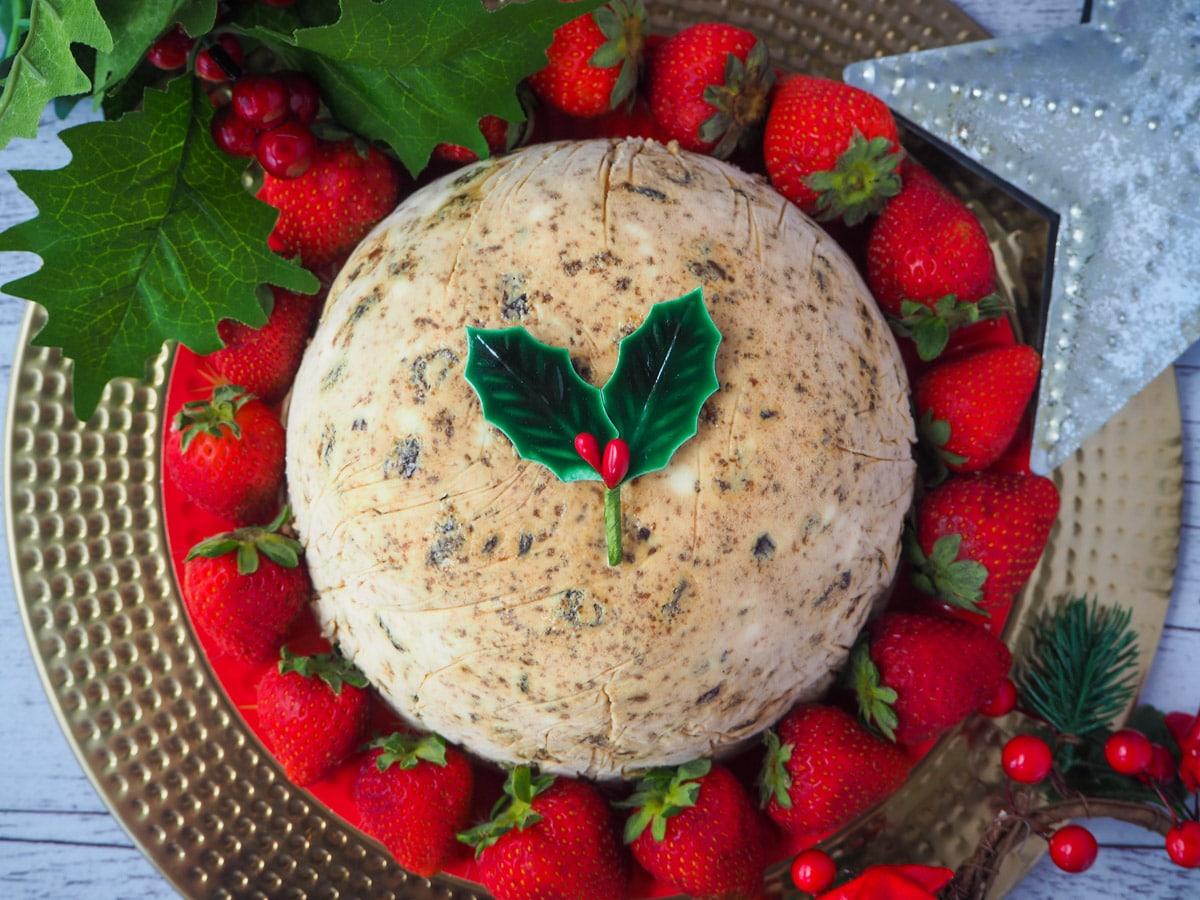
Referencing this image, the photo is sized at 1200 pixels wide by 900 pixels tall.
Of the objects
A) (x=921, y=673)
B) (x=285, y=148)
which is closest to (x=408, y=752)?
(x=921, y=673)

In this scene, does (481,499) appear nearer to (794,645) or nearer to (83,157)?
(794,645)

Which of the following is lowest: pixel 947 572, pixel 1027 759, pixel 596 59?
pixel 1027 759

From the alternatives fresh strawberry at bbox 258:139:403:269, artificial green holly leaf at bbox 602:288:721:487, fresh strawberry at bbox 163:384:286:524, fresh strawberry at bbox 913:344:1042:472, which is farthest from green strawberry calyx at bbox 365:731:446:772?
fresh strawberry at bbox 913:344:1042:472

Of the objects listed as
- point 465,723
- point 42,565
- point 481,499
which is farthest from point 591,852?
point 42,565

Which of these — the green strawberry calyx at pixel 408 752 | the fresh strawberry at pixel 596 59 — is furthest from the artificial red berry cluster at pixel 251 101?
the green strawberry calyx at pixel 408 752

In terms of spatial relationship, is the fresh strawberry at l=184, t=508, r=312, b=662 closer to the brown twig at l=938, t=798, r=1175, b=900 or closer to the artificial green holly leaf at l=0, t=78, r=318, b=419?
the artificial green holly leaf at l=0, t=78, r=318, b=419

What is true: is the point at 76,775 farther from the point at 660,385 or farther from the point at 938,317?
the point at 938,317
